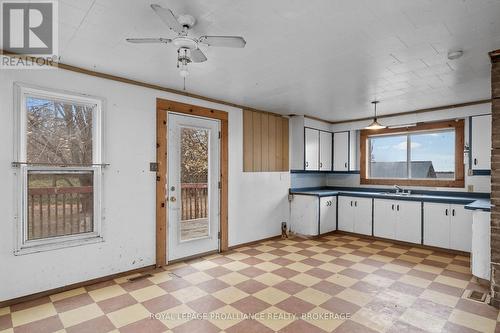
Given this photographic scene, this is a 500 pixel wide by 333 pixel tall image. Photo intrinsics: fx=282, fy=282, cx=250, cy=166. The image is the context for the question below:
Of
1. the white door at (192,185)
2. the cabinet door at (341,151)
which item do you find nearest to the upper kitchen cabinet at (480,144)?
the cabinet door at (341,151)

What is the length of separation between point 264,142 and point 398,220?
2.91 metres

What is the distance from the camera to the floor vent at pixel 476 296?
9.78ft

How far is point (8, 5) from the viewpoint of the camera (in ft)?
6.84

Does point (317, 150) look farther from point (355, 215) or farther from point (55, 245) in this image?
point (55, 245)

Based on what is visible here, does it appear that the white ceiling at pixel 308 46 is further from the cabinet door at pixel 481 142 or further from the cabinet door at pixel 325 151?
the cabinet door at pixel 325 151

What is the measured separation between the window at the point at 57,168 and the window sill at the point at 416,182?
5.46 m

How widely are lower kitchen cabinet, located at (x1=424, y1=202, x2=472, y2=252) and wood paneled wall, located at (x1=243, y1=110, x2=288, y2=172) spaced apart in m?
2.75

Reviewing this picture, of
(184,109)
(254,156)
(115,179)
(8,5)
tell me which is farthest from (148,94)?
(254,156)

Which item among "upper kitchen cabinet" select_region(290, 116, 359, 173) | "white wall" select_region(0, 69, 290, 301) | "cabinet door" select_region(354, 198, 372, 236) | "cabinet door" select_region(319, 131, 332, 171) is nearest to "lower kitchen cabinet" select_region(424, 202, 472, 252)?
"cabinet door" select_region(354, 198, 372, 236)

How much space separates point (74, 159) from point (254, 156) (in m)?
2.97

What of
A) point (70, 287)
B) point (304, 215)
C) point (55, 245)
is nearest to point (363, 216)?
point (304, 215)

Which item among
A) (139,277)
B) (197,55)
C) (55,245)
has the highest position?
(197,55)

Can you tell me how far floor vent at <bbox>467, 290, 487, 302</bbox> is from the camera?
2982 millimetres

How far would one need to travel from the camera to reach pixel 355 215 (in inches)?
230
